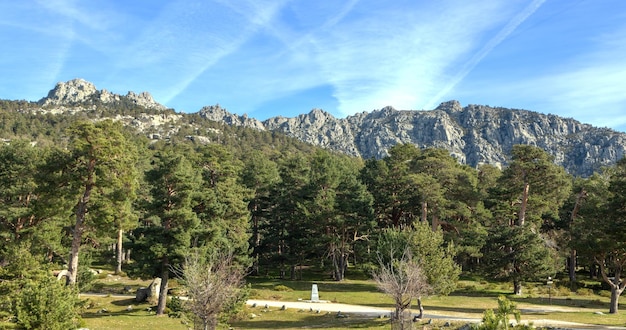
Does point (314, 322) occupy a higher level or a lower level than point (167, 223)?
lower

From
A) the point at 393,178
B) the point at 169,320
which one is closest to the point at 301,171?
the point at 393,178

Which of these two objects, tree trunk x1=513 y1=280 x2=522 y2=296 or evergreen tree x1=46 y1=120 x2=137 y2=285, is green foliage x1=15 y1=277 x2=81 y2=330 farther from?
tree trunk x1=513 y1=280 x2=522 y2=296

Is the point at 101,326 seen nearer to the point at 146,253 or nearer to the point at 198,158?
the point at 146,253

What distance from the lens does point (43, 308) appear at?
46.0 ft

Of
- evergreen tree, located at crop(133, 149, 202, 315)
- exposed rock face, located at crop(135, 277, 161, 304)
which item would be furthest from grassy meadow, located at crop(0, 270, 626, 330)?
evergreen tree, located at crop(133, 149, 202, 315)

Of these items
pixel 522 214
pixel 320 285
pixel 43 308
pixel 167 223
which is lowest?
pixel 320 285

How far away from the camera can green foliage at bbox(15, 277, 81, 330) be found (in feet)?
46.1

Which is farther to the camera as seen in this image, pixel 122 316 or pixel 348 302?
pixel 348 302

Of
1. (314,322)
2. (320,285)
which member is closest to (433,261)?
(314,322)

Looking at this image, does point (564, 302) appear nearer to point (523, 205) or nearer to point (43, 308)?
point (523, 205)

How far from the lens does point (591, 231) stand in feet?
95.2

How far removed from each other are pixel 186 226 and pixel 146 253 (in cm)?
336

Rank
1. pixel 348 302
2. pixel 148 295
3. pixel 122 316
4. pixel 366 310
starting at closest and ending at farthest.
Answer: pixel 122 316
pixel 366 310
pixel 148 295
pixel 348 302

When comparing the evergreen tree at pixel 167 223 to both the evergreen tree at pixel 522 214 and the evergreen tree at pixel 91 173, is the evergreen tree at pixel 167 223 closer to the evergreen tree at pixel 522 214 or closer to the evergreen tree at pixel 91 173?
the evergreen tree at pixel 91 173
